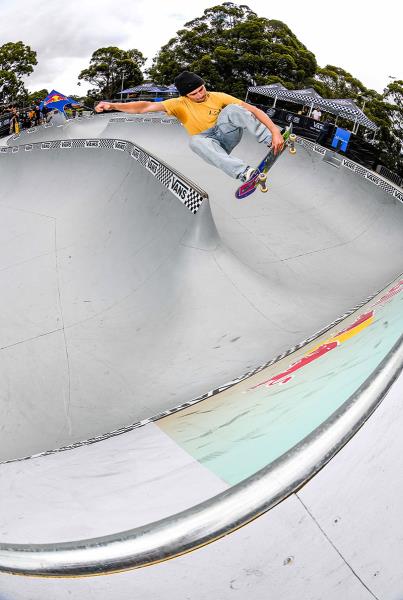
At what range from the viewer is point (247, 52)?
3222cm

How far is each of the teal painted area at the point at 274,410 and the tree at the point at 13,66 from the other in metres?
51.9

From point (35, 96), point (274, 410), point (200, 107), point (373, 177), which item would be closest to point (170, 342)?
point (274, 410)

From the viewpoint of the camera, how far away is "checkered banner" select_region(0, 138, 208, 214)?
659 centimetres

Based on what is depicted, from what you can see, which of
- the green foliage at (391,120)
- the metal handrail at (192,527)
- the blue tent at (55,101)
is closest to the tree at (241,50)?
the green foliage at (391,120)

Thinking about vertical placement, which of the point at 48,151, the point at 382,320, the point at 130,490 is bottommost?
the point at 48,151

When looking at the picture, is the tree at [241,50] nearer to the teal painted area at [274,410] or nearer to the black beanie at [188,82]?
the black beanie at [188,82]

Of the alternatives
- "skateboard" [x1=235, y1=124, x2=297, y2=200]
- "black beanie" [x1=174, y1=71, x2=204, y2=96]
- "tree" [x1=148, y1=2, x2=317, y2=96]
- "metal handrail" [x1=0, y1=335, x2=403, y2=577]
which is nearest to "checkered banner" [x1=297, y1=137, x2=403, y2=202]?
"skateboard" [x1=235, y1=124, x2=297, y2=200]

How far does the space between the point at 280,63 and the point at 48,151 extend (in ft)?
89.8

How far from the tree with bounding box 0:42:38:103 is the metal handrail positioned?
52736mm

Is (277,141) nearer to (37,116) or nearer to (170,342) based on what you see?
(170,342)

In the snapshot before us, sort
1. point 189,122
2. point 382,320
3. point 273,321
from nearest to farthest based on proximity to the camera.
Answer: point 382,320
point 273,321
point 189,122

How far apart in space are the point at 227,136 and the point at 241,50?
3158cm

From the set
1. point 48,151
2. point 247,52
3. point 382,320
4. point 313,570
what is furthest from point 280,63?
point 313,570

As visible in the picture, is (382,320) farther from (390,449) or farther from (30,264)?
(30,264)
